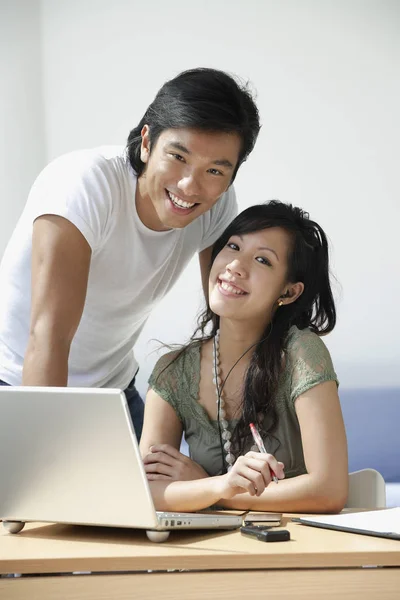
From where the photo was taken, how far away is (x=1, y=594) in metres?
1.04

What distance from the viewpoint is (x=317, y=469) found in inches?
59.2

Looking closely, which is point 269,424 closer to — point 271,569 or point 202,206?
point 202,206

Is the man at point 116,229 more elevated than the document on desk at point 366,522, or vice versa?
the man at point 116,229

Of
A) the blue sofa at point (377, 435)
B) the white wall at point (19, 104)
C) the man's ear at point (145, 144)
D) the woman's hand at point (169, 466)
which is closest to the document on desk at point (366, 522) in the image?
the woman's hand at point (169, 466)

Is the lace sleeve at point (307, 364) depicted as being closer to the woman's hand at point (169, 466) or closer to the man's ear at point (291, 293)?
the man's ear at point (291, 293)

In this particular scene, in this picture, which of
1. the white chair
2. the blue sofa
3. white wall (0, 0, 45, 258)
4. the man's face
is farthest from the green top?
white wall (0, 0, 45, 258)

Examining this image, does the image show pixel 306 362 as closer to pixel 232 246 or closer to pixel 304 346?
pixel 304 346

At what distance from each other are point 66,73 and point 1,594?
287cm

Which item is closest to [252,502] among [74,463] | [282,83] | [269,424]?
[269,424]

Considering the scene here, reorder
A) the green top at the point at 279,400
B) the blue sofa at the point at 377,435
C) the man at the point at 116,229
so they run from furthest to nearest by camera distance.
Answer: the blue sofa at the point at 377,435 → the green top at the point at 279,400 → the man at the point at 116,229

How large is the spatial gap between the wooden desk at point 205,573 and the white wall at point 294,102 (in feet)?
8.02

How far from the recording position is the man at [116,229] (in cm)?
157

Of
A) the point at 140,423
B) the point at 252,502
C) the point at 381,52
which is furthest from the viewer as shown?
the point at 381,52

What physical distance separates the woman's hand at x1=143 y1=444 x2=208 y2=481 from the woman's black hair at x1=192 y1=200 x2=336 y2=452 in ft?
0.69
